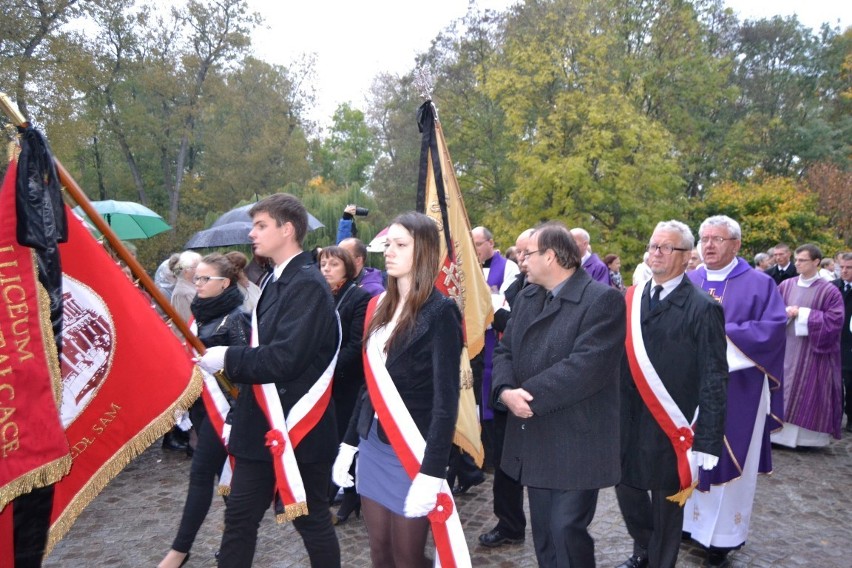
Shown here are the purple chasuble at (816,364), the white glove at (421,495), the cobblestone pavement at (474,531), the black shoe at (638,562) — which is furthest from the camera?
the purple chasuble at (816,364)

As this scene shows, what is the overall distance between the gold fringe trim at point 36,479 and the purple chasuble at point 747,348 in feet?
11.0

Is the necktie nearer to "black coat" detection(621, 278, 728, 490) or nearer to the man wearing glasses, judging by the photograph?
"black coat" detection(621, 278, 728, 490)

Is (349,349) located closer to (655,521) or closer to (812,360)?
(655,521)

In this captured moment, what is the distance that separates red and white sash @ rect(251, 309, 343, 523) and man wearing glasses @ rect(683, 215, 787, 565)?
2.37 m

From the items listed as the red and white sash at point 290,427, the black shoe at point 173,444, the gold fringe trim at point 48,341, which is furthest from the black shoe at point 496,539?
the black shoe at point 173,444

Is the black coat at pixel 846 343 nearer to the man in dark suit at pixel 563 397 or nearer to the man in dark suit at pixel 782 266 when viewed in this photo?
the man in dark suit at pixel 782 266

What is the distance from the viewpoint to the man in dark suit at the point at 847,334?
26.6 feet

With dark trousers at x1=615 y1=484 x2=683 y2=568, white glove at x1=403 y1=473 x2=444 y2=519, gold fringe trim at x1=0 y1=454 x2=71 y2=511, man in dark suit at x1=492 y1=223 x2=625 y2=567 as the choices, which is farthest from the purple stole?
gold fringe trim at x1=0 y1=454 x2=71 y2=511

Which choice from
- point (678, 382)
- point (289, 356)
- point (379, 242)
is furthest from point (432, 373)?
point (379, 242)

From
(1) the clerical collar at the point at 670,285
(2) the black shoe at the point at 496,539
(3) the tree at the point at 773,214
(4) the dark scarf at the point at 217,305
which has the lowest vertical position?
(2) the black shoe at the point at 496,539

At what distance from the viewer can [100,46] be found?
82.2 ft

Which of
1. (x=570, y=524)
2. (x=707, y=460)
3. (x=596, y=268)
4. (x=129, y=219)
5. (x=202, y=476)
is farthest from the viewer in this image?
(x=129, y=219)

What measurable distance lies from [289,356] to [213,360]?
39 centimetres

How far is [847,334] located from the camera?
27.3ft
